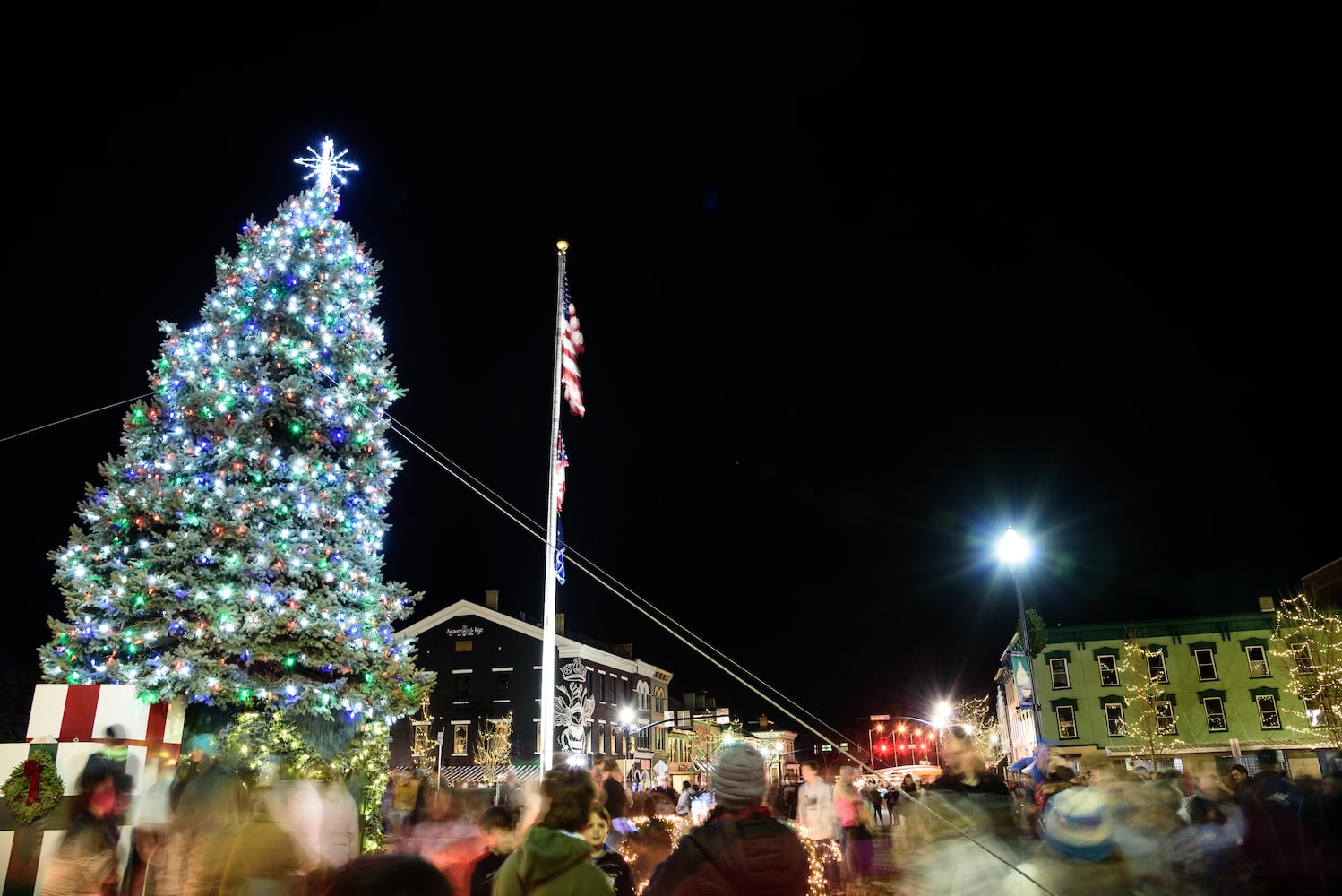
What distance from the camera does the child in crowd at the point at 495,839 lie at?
5.07 metres

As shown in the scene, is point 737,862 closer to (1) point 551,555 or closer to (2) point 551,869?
(2) point 551,869

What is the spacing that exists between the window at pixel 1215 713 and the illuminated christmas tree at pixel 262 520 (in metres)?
46.0

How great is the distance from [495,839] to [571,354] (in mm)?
11662

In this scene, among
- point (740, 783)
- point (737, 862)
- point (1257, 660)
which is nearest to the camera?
point (737, 862)

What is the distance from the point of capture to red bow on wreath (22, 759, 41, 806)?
32.2 ft

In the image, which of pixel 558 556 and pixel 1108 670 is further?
pixel 1108 670

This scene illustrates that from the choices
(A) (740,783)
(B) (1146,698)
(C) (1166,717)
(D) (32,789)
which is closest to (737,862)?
(A) (740,783)

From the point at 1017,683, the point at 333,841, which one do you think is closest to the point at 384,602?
the point at 333,841

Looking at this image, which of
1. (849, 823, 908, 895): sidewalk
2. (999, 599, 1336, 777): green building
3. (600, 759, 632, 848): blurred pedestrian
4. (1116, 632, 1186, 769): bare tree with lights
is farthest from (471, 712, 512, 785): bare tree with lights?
(600, 759, 632, 848): blurred pedestrian

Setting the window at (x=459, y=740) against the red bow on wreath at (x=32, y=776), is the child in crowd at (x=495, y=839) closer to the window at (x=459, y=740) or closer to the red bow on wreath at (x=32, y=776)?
the red bow on wreath at (x=32, y=776)

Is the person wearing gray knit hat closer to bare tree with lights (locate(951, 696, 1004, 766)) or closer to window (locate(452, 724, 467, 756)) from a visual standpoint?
window (locate(452, 724, 467, 756))

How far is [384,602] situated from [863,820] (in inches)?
320

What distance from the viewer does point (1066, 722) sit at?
158 feet

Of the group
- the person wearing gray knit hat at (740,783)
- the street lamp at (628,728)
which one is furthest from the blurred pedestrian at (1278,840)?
the street lamp at (628,728)
